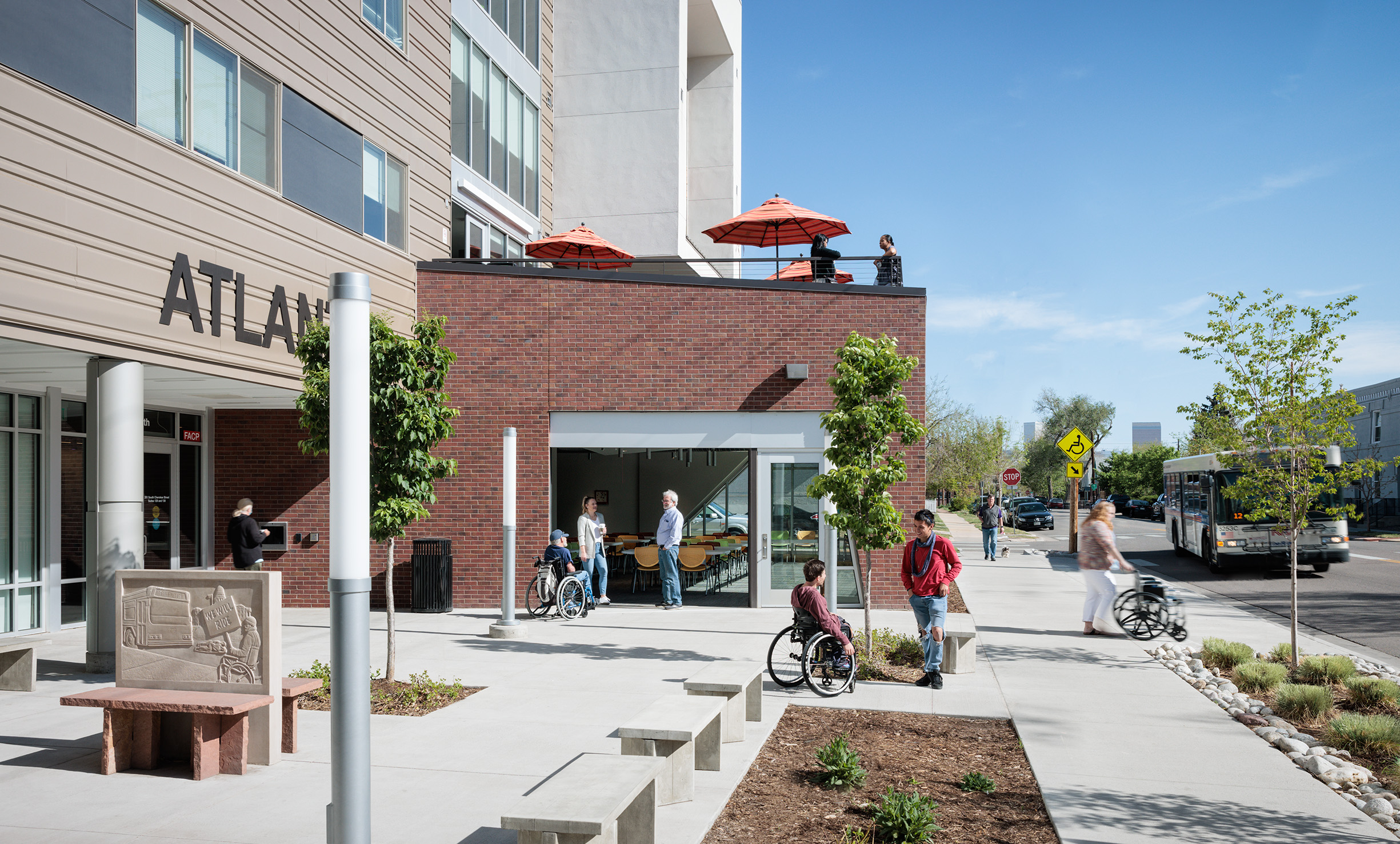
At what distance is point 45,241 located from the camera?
→ 901cm

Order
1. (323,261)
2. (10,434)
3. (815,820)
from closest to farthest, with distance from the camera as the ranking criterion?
1. (815,820)
2. (10,434)
3. (323,261)

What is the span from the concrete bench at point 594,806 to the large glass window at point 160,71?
8.85 metres

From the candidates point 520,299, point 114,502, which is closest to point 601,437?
point 520,299

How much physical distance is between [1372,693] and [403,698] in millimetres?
8789

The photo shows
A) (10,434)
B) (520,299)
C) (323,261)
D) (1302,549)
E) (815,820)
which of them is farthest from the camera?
→ (1302,549)

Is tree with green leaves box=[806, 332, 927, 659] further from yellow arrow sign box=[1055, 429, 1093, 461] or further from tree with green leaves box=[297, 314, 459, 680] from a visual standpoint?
yellow arrow sign box=[1055, 429, 1093, 461]

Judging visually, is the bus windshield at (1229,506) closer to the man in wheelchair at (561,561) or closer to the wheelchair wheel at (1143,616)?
the wheelchair wheel at (1143,616)

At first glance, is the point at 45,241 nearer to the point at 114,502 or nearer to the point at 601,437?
the point at 114,502

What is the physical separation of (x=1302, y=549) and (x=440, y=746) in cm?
2160

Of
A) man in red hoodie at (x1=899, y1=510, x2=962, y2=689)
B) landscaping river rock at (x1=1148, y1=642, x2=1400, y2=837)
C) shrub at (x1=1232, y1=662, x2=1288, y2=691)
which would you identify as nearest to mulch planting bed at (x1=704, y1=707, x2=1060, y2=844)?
man in red hoodie at (x1=899, y1=510, x2=962, y2=689)

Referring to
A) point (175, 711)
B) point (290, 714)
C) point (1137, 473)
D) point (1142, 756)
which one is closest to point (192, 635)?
point (175, 711)

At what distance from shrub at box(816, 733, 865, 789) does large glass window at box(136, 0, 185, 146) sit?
9.25 meters

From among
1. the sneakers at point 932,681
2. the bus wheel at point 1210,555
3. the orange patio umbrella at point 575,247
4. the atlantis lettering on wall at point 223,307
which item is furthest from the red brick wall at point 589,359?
the bus wheel at point 1210,555

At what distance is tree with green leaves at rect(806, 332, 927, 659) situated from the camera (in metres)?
10.3
